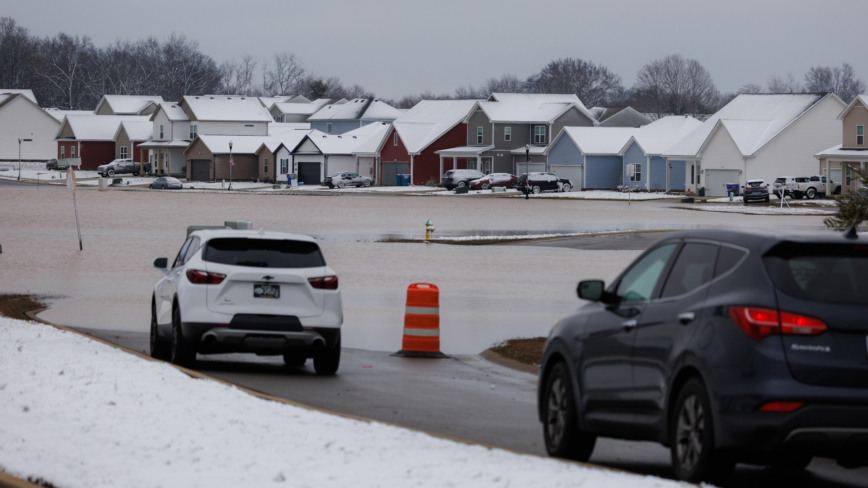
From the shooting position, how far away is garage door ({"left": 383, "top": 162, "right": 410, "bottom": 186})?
361ft

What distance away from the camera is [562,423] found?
28.9 ft

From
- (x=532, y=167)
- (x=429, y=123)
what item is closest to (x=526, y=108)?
(x=532, y=167)

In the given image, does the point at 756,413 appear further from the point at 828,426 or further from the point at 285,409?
the point at 285,409

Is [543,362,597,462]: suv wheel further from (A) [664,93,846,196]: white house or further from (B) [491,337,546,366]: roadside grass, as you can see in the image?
(A) [664,93,846,196]: white house

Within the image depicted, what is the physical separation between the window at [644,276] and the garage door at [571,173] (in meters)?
93.4

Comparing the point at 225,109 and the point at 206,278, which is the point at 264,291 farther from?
the point at 225,109

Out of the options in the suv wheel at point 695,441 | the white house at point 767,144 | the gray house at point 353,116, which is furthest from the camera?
the gray house at point 353,116

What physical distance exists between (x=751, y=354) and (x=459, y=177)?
299ft

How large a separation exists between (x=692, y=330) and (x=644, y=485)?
38.2 inches

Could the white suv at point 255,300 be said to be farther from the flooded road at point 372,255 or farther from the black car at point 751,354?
the black car at point 751,354

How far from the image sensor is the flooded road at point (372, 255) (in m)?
20.8

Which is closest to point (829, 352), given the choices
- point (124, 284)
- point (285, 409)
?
point (285, 409)

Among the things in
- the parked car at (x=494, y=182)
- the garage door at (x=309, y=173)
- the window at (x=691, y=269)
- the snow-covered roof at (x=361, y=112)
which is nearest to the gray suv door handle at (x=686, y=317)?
the window at (x=691, y=269)

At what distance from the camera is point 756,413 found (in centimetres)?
666
